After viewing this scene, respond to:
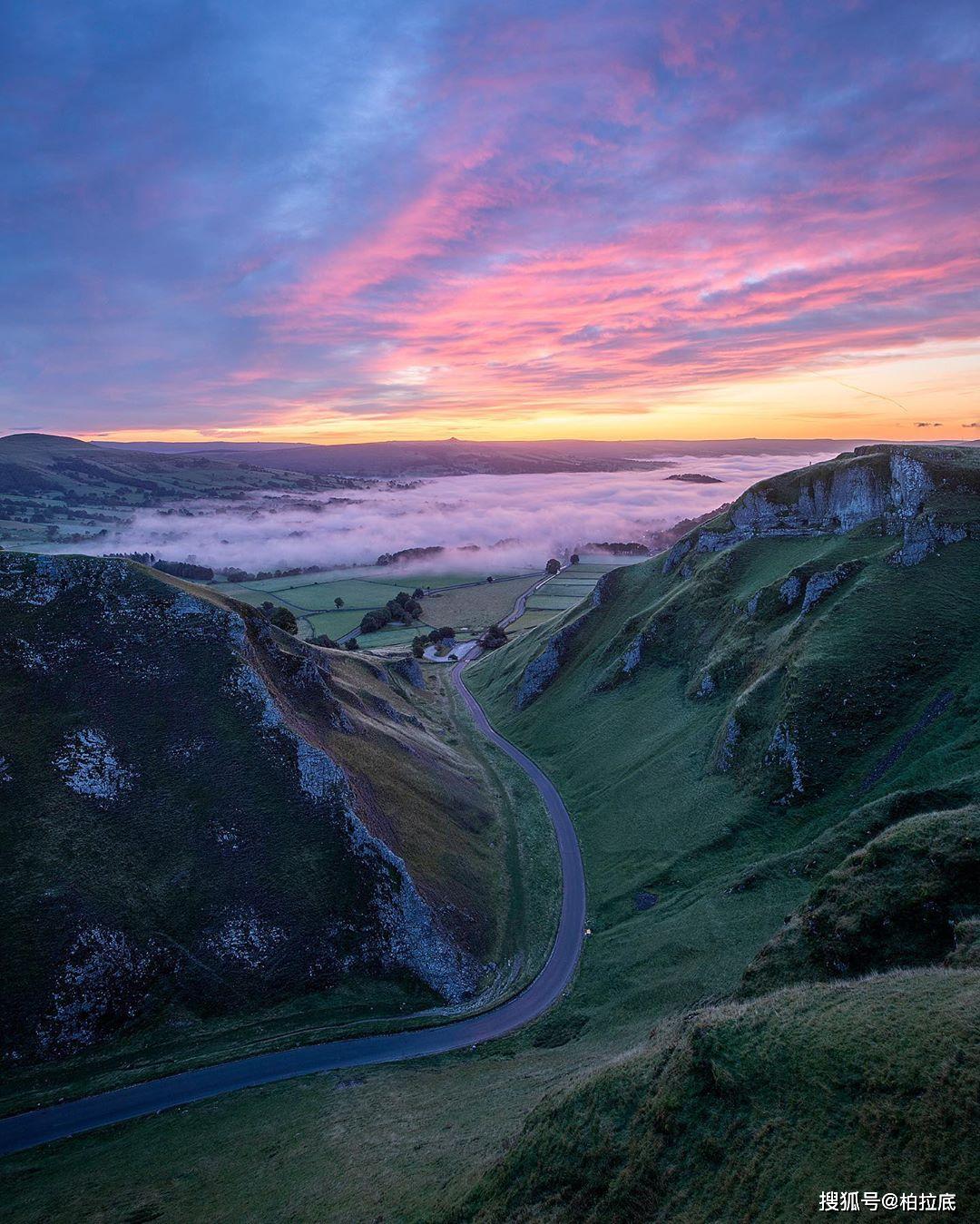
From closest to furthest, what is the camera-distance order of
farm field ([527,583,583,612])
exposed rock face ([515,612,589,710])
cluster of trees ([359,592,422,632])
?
1. exposed rock face ([515,612,589,710])
2. cluster of trees ([359,592,422,632])
3. farm field ([527,583,583,612])

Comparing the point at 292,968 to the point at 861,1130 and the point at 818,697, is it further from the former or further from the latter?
the point at 818,697

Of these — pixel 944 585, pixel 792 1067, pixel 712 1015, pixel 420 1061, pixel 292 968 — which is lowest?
pixel 420 1061

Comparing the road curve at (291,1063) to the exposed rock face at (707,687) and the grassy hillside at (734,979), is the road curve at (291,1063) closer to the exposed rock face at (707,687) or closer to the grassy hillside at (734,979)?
the grassy hillside at (734,979)

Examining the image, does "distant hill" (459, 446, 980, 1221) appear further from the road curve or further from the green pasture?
the green pasture

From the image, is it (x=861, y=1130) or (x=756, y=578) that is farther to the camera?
(x=756, y=578)

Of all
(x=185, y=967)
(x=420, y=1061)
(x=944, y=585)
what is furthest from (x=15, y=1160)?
(x=944, y=585)

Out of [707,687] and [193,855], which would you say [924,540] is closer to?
[707,687]

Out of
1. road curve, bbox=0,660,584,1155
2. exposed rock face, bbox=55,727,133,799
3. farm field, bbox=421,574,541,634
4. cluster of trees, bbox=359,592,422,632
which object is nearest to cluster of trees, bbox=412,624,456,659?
farm field, bbox=421,574,541,634

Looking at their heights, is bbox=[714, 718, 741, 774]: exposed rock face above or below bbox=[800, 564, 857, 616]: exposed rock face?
below
